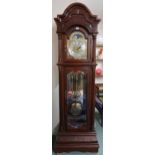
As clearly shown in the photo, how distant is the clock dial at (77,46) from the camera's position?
1962 mm

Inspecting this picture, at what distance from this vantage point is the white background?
0.73m

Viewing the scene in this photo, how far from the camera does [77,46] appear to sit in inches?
77.5

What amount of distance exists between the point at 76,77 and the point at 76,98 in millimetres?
241

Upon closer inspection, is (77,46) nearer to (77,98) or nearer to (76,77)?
(76,77)

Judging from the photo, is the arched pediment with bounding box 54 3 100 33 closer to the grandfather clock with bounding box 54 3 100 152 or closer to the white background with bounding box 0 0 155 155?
the grandfather clock with bounding box 54 3 100 152

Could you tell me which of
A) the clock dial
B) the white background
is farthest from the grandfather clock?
the white background
